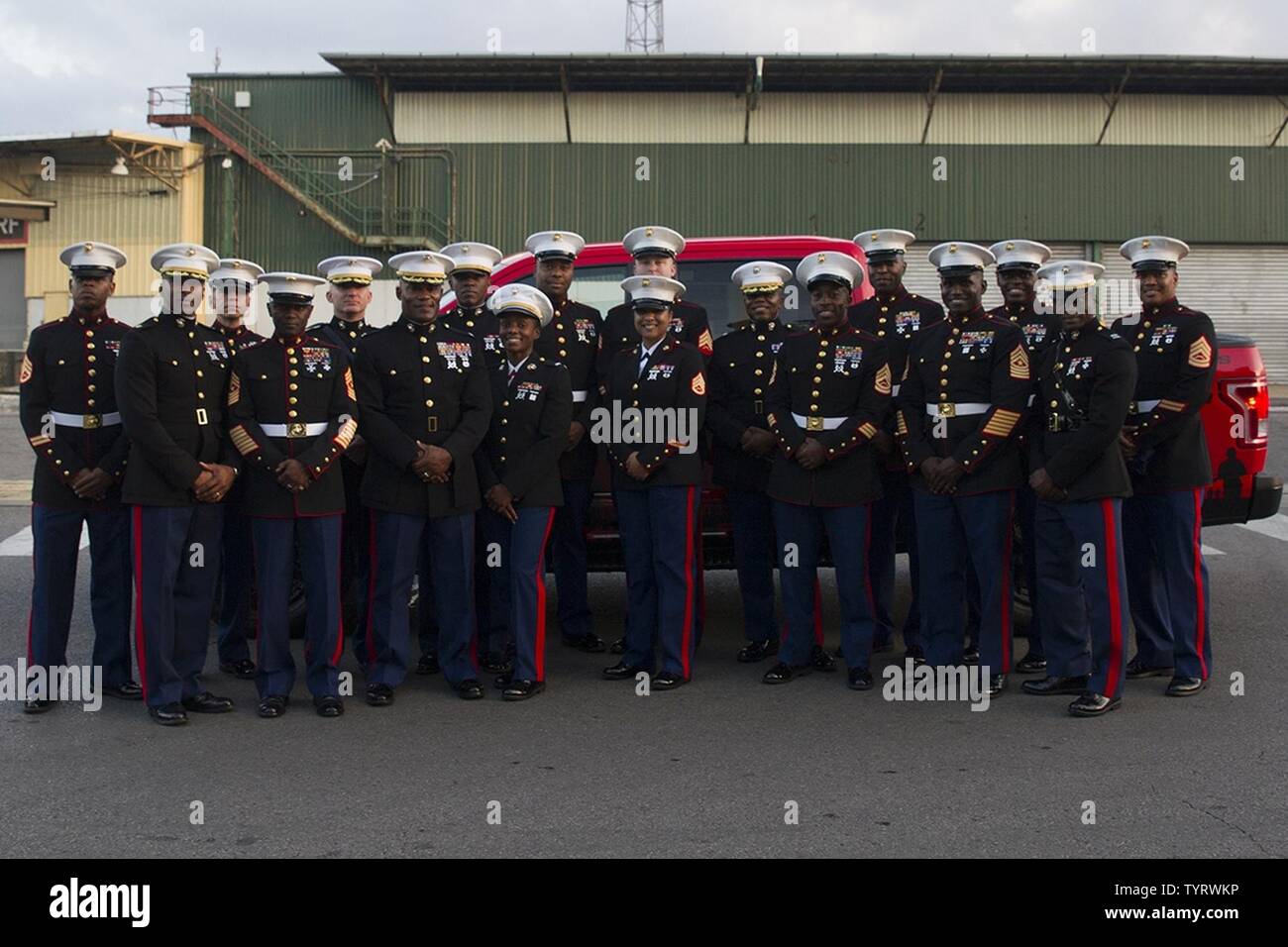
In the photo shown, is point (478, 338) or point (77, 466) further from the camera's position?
point (478, 338)

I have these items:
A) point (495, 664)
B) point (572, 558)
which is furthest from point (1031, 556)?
point (495, 664)

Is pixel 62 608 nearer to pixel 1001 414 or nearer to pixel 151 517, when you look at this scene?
pixel 151 517

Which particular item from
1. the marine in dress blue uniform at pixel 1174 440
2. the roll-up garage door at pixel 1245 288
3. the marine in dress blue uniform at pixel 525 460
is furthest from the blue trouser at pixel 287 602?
the roll-up garage door at pixel 1245 288

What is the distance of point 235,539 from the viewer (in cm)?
729

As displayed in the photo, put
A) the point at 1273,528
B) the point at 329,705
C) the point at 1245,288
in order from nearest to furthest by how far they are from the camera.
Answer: the point at 329,705
the point at 1273,528
the point at 1245,288

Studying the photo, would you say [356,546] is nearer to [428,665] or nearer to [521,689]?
[428,665]

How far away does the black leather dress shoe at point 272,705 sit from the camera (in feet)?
20.0

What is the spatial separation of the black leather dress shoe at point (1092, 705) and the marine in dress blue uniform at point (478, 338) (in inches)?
111

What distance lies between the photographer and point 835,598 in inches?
351

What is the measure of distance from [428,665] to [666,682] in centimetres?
130

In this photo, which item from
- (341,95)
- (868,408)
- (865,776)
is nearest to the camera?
(865,776)

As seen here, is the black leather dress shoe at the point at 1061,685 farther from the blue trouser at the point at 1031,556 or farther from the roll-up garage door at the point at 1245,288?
the roll-up garage door at the point at 1245,288

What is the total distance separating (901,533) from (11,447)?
14431mm
